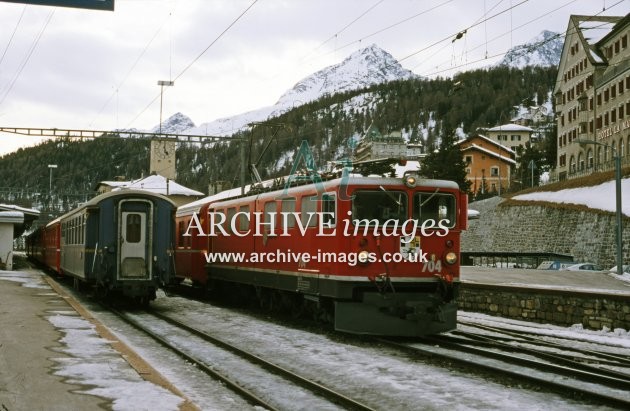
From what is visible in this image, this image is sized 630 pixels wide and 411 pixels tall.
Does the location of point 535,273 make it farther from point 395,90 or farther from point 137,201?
point 395,90

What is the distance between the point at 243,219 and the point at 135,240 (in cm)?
286

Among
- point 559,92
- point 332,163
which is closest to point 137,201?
point 332,163

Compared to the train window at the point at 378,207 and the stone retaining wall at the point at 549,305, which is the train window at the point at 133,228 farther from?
the stone retaining wall at the point at 549,305

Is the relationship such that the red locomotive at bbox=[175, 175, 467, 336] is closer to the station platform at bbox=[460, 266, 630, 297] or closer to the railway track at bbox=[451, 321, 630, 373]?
the railway track at bbox=[451, 321, 630, 373]

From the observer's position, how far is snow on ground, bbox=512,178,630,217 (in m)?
40.6

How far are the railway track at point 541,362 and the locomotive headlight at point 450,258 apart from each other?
1412mm

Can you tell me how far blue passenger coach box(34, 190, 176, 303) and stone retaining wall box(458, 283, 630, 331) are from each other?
837 cm

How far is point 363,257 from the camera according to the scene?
12.9 meters

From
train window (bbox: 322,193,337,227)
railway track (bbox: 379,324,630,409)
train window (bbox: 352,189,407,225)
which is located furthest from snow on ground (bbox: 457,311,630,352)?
train window (bbox: 322,193,337,227)

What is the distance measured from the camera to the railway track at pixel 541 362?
868 centimetres

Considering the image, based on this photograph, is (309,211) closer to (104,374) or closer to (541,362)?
(541,362)

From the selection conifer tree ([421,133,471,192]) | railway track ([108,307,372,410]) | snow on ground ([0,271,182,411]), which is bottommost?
railway track ([108,307,372,410])

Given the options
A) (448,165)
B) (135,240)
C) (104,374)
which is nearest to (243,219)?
(135,240)

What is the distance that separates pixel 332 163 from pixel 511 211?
40038 millimetres
